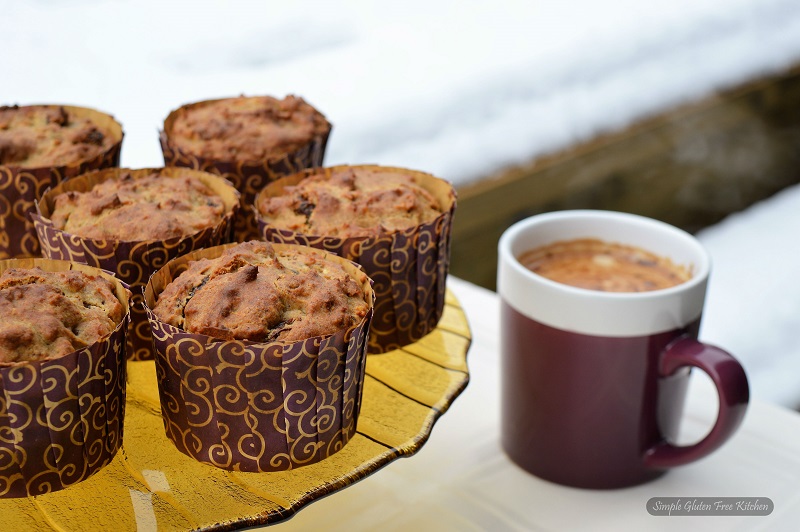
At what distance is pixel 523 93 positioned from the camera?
2.07 m

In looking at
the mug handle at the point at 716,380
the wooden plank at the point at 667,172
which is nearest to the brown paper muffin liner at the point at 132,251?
the mug handle at the point at 716,380

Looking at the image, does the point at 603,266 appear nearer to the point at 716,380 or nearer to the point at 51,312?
the point at 716,380

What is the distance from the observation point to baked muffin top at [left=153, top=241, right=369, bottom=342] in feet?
2.66

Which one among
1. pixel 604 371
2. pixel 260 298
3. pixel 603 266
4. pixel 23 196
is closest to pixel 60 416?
pixel 260 298

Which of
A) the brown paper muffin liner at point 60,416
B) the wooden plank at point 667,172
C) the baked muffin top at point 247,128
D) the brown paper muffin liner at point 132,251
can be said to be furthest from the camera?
the wooden plank at point 667,172

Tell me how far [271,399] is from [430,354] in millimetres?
272

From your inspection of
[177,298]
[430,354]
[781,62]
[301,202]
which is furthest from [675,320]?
[781,62]

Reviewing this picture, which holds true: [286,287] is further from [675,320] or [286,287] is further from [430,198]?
[675,320]

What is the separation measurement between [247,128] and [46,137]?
0.85 ft

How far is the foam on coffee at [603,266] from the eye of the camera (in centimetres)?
112

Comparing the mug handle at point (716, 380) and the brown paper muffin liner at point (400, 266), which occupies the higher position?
the brown paper muffin liner at point (400, 266)

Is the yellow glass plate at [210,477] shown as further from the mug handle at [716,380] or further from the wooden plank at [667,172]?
the wooden plank at [667,172]

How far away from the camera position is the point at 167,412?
853 mm

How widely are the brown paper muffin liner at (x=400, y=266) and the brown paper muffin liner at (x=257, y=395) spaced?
155 mm
